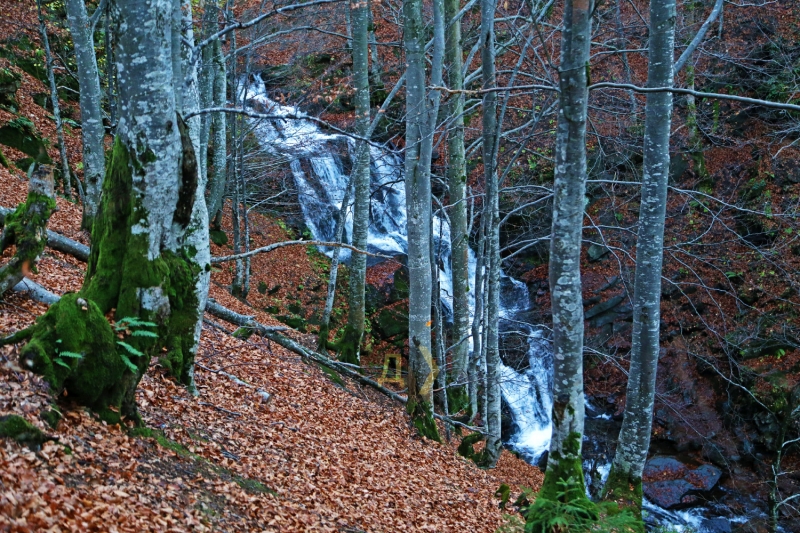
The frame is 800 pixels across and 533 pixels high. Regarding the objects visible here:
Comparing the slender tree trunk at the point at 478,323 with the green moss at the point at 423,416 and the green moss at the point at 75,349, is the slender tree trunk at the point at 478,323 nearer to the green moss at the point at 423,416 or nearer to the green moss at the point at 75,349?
the green moss at the point at 423,416

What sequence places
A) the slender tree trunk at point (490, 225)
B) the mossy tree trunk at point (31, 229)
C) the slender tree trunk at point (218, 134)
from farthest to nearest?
1. the slender tree trunk at point (218, 134)
2. the slender tree trunk at point (490, 225)
3. the mossy tree trunk at point (31, 229)

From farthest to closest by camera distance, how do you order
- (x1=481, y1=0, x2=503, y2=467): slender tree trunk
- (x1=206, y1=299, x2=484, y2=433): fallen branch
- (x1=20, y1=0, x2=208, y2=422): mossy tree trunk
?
(x1=206, y1=299, x2=484, y2=433): fallen branch → (x1=481, y1=0, x2=503, y2=467): slender tree trunk → (x1=20, y1=0, x2=208, y2=422): mossy tree trunk

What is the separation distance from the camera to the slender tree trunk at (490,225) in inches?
325

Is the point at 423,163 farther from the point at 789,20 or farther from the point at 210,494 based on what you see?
the point at 789,20

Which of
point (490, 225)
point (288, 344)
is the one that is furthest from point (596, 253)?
point (288, 344)

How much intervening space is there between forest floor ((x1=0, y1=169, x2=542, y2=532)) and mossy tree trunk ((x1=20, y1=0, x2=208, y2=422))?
0.24 meters

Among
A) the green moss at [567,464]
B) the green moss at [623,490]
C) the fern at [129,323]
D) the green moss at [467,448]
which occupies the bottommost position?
the green moss at [467,448]

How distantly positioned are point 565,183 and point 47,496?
4181mm

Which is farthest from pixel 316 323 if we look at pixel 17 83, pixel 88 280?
pixel 88 280

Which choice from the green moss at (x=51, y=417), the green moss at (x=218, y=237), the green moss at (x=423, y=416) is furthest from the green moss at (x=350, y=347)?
the green moss at (x=51, y=417)

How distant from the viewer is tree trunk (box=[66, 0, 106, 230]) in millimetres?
8914

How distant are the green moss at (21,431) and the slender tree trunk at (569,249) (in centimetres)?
384

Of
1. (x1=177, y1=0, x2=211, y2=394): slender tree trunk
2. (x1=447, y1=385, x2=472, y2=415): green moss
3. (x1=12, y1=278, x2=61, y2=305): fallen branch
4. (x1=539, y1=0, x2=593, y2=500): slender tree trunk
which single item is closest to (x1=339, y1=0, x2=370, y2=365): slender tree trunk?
(x1=447, y1=385, x2=472, y2=415): green moss

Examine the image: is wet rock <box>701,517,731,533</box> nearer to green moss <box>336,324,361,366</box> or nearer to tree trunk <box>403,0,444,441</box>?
tree trunk <box>403,0,444,441</box>
